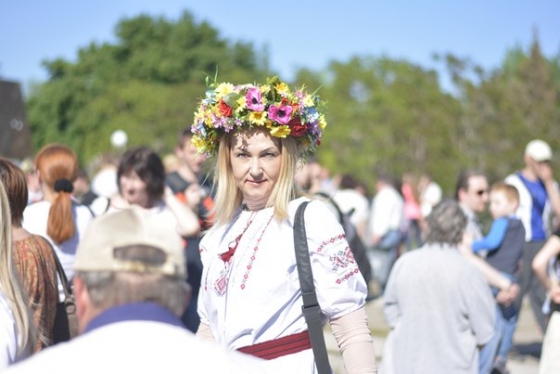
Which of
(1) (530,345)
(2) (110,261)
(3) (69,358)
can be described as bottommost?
(1) (530,345)

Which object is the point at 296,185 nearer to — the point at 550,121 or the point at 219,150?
the point at 219,150

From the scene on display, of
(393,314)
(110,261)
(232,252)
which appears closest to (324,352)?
(232,252)

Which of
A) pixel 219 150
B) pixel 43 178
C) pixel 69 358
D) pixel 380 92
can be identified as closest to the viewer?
pixel 69 358

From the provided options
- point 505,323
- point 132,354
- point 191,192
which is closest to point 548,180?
point 505,323

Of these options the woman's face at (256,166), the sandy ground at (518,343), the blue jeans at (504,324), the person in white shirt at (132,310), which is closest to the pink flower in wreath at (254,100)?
the woman's face at (256,166)

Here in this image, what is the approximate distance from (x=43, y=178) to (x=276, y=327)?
2.94 meters

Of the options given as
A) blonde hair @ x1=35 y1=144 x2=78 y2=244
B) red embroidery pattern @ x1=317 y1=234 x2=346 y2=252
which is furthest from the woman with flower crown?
blonde hair @ x1=35 y1=144 x2=78 y2=244

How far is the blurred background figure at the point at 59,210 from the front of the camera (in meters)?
5.65

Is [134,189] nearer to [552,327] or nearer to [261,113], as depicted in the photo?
[261,113]

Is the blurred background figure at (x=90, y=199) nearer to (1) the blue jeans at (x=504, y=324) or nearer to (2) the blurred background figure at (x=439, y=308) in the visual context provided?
(2) the blurred background figure at (x=439, y=308)

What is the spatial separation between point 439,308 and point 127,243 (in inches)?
173

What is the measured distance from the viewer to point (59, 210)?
5688mm

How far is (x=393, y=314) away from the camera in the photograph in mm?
6484

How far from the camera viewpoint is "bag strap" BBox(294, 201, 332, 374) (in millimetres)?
3508
